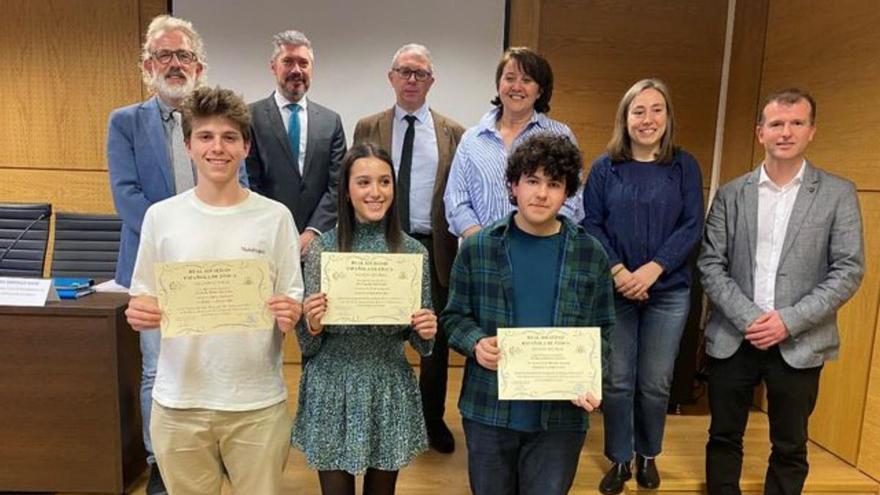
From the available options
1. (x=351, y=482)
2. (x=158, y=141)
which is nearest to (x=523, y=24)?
(x=158, y=141)

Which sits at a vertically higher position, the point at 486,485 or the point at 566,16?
the point at 566,16

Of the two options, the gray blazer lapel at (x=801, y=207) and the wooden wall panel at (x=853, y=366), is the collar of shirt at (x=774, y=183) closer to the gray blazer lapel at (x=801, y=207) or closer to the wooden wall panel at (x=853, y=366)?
the gray blazer lapel at (x=801, y=207)

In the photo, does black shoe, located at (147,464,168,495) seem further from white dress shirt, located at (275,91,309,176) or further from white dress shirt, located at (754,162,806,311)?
white dress shirt, located at (754,162,806,311)

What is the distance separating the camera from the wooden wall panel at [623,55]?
3498 millimetres

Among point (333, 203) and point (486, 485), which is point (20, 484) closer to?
point (333, 203)

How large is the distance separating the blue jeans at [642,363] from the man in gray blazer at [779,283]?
0.14 m

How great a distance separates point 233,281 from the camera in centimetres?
144

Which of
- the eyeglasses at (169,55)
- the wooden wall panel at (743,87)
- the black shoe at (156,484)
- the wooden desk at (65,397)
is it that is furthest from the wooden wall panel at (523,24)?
the black shoe at (156,484)

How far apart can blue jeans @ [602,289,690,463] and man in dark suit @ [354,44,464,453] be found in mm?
774

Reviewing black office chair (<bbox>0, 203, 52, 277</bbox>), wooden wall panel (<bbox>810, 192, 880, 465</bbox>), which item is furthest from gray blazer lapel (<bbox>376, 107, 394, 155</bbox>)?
wooden wall panel (<bbox>810, 192, 880, 465</bbox>)

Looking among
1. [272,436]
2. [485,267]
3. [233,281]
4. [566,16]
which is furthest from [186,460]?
[566,16]

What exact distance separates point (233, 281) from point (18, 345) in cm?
126

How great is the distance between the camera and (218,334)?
4.87 feet

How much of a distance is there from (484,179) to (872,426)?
207cm
